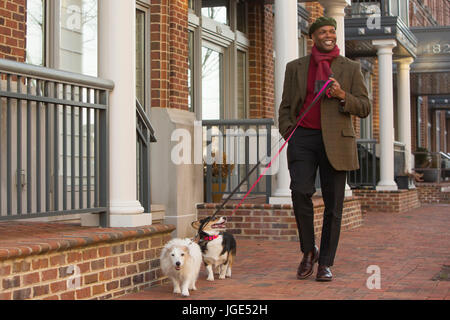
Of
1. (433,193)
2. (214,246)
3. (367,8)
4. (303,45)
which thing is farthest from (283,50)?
(433,193)

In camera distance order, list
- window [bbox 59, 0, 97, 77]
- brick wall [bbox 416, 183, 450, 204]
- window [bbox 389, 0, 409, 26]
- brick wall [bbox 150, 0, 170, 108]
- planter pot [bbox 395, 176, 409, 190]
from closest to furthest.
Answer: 1. window [bbox 59, 0, 97, 77]
2. brick wall [bbox 150, 0, 170, 108]
3. window [bbox 389, 0, 409, 26]
4. planter pot [bbox 395, 176, 409, 190]
5. brick wall [bbox 416, 183, 450, 204]

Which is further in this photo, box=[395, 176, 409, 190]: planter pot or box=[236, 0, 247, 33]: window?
box=[395, 176, 409, 190]: planter pot

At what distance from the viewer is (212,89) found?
11.6 metres

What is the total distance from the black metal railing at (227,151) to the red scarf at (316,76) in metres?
3.28

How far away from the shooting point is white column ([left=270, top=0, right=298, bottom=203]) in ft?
30.0

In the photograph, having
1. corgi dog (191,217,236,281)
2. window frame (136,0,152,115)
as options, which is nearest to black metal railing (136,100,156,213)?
corgi dog (191,217,236,281)

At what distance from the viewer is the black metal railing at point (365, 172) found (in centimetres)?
1527

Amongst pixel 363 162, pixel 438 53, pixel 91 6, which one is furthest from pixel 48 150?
pixel 438 53

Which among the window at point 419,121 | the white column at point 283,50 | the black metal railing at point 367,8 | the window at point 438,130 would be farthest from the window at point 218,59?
the window at point 438,130

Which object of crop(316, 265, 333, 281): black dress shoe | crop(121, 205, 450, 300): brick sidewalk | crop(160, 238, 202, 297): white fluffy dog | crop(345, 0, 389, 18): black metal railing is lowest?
crop(121, 205, 450, 300): brick sidewalk

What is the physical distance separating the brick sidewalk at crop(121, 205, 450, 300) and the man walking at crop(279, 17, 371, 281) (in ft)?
1.15

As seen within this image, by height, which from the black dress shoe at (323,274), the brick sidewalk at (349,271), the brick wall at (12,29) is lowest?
the brick sidewalk at (349,271)

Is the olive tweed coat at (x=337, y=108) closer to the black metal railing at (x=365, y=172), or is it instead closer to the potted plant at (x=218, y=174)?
the potted plant at (x=218, y=174)

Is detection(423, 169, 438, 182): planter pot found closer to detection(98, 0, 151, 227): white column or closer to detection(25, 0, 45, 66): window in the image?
detection(25, 0, 45, 66): window
